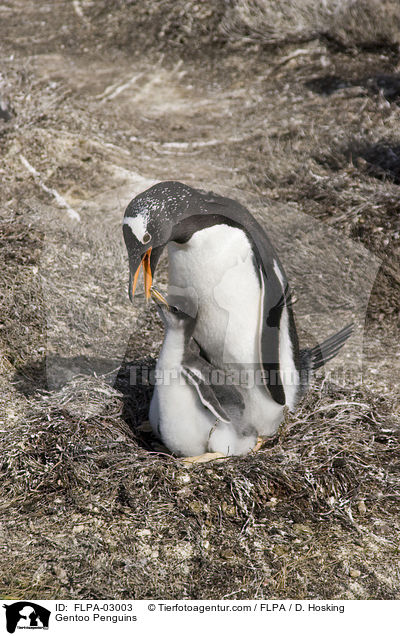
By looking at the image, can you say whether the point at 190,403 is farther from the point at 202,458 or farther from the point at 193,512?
the point at 193,512

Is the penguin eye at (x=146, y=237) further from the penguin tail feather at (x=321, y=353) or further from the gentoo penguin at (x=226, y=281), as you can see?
the penguin tail feather at (x=321, y=353)

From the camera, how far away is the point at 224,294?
324 centimetres

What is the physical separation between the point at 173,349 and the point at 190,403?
283 mm

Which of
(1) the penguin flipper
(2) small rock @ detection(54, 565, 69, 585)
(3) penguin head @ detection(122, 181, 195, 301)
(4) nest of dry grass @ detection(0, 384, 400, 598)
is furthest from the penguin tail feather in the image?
(2) small rock @ detection(54, 565, 69, 585)

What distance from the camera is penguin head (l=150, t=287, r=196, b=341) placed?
3.11 meters

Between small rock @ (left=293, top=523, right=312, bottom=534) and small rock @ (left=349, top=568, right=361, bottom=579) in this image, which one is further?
small rock @ (left=293, top=523, right=312, bottom=534)

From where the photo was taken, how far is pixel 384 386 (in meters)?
4.24

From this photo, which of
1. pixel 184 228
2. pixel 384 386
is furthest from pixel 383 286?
pixel 184 228

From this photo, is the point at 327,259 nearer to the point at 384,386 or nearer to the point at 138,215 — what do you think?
the point at 384,386

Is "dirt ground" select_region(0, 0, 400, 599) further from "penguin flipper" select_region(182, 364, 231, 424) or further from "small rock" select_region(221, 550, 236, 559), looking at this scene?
"penguin flipper" select_region(182, 364, 231, 424)

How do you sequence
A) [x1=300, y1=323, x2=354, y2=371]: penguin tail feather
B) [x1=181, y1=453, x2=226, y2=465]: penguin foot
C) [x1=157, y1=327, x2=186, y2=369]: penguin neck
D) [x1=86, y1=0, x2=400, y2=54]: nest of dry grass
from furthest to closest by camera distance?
[x1=86, y1=0, x2=400, y2=54]: nest of dry grass
[x1=300, y1=323, x2=354, y2=371]: penguin tail feather
[x1=181, y1=453, x2=226, y2=465]: penguin foot
[x1=157, y1=327, x2=186, y2=369]: penguin neck
